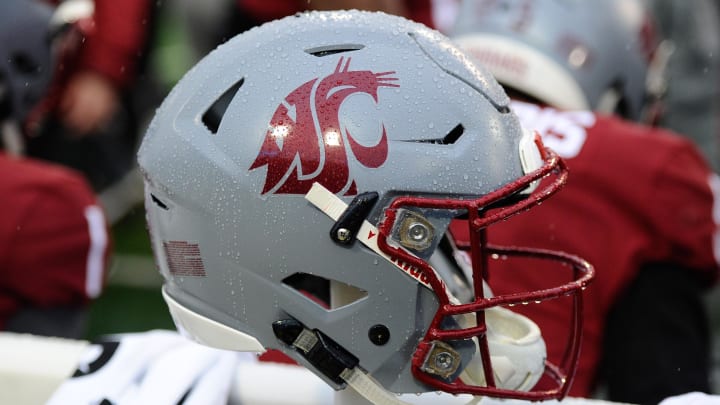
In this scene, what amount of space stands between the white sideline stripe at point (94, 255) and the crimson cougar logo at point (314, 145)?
1.04 metres

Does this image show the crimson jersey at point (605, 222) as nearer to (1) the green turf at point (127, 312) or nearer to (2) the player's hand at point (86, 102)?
(1) the green turf at point (127, 312)

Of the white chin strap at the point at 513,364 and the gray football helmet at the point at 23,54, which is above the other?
the white chin strap at the point at 513,364

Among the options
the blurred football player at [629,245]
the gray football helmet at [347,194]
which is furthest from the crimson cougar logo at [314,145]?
the blurred football player at [629,245]

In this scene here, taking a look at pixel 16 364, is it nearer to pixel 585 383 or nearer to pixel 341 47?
pixel 341 47

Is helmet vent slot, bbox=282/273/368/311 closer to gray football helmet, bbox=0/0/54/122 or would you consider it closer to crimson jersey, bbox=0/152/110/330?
crimson jersey, bbox=0/152/110/330

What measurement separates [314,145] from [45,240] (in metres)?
1.07

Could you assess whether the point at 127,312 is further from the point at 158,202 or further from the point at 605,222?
the point at 158,202

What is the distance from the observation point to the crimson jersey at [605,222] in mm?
1807

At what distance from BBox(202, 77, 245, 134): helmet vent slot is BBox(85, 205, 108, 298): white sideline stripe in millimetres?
964

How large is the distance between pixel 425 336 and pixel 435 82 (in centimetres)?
30

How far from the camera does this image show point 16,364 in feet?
4.60

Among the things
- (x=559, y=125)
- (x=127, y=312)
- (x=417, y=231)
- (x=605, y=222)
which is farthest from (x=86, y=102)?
(x=417, y=231)

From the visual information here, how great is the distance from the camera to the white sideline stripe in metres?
2.10

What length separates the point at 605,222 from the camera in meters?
1.83
